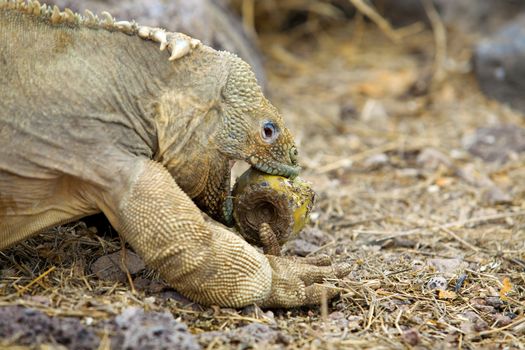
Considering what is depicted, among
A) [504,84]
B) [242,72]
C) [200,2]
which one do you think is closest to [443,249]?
[242,72]

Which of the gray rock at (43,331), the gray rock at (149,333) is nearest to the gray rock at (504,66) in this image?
the gray rock at (149,333)

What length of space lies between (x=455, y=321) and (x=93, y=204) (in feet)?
7.55

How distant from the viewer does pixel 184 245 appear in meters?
4.61

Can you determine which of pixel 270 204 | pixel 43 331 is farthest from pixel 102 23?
pixel 43 331

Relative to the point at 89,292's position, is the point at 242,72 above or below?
above

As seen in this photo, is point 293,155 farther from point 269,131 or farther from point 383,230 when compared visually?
point 383,230

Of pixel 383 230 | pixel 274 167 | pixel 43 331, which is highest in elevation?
pixel 274 167

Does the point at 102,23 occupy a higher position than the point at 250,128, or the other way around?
the point at 102,23

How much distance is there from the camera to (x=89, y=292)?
4.78 metres

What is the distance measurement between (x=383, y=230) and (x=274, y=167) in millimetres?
1932

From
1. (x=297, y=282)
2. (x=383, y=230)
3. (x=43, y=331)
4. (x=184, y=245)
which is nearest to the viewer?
(x=43, y=331)

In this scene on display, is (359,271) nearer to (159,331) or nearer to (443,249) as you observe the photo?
(443,249)

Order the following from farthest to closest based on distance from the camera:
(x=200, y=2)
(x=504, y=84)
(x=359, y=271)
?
(x=504, y=84) → (x=200, y=2) → (x=359, y=271)

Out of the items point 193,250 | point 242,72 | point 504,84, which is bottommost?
point 504,84
